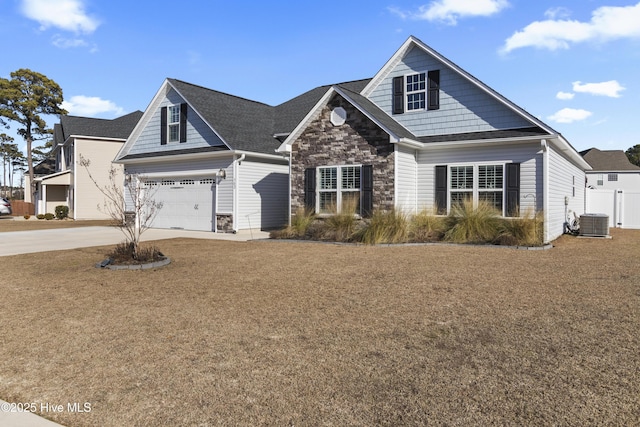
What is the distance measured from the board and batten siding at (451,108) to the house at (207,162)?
6.07 meters

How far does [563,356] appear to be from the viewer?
4.20m

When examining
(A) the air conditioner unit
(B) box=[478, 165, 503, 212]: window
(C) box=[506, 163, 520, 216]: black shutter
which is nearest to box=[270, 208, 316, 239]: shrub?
(B) box=[478, 165, 503, 212]: window

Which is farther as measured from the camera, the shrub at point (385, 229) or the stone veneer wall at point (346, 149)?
the stone veneer wall at point (346, 149)

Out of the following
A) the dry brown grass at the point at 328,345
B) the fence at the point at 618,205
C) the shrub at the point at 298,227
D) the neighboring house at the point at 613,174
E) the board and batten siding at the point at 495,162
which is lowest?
the dry brown grass at the point at 328,345

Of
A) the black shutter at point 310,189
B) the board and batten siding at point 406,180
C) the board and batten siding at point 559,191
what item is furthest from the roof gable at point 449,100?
the black shutter at point 310,189

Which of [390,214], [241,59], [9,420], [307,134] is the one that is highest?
[241,59]

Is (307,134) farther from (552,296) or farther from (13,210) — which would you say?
(13,210)

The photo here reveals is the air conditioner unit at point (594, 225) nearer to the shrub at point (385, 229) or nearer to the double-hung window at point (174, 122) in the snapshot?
the shrub at point (385, 229)

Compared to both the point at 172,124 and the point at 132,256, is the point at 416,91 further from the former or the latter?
the point at 132,256

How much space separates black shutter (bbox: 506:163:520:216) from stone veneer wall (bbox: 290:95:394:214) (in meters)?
3.60

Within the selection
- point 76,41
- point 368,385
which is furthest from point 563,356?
point 76,41

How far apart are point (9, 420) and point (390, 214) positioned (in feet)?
37.7

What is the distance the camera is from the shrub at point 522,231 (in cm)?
1232

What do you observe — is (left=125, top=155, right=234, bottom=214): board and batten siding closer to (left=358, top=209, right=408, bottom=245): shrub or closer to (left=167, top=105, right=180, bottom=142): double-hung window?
(left=167, top=105, right=180, bottom=142): double-hung window
